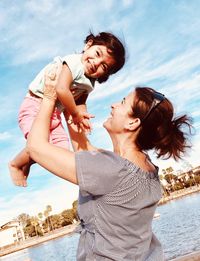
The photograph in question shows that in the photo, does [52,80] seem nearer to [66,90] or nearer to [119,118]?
[66,90]

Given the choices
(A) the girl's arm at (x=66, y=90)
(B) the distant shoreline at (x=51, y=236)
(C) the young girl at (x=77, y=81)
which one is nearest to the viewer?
(A) the girl's arm at (x=66, y=90)

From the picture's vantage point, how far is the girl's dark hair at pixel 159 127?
2.30m

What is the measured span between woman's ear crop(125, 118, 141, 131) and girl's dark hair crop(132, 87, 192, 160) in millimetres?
24

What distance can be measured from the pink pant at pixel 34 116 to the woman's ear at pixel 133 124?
0.82 metres

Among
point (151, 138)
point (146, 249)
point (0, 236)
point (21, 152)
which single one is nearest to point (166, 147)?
point (151, 138)

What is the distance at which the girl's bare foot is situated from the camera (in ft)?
9.53

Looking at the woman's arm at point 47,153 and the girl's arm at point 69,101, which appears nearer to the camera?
the woman's arm at point 47,153

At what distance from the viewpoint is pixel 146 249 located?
7.34ft

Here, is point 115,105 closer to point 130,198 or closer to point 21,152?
point 130,198

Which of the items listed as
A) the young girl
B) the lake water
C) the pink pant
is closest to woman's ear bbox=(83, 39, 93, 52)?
the young girl

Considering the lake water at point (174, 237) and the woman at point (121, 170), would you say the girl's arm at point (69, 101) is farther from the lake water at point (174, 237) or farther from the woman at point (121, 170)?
the lake water at point (174, 237)

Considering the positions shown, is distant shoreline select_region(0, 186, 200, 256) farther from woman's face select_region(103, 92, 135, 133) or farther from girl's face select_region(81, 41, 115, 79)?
woman's face select_region(103, 92, 135, 133)

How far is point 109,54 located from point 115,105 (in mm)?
677

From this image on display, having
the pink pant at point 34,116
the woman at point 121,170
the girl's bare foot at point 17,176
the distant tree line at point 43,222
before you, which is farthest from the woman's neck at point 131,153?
the distant tree line at point 43,222
